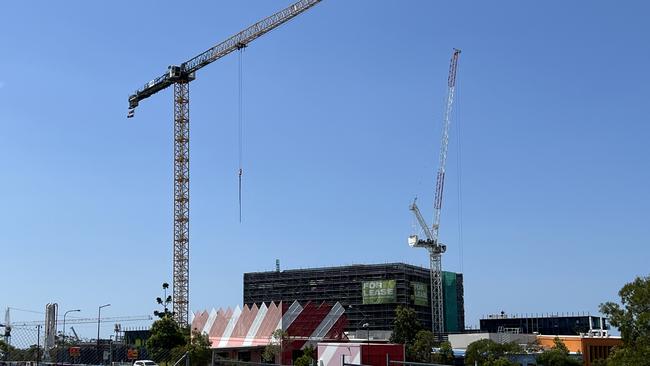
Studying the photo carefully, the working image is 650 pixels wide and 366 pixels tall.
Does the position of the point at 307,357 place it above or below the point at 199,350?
below

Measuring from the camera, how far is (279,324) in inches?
4058

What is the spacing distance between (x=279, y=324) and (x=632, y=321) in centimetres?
5284

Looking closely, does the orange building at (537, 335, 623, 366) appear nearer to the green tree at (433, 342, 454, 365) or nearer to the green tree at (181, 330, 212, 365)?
the green tree at (433, 342, 454, 365)

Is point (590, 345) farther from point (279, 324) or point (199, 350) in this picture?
point (199, 350)

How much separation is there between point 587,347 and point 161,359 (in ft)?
242

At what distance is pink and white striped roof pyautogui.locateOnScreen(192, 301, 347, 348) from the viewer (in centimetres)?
10394

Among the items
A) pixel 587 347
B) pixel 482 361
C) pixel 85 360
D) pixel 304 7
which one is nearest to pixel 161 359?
pixel 482 361

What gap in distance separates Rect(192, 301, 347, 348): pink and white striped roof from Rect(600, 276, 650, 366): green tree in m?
50.5

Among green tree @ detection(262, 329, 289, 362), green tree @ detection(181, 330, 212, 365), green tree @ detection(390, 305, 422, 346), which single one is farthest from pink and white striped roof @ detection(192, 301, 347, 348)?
green tree @ detection(390, 305, 422, 346)

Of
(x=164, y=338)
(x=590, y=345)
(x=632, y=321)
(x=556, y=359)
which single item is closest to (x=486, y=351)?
(x=556, y=359)

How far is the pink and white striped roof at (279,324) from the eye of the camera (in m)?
104

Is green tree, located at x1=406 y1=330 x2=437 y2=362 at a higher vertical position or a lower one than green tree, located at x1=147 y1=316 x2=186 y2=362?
lower

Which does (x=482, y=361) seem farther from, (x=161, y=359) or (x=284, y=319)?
(x=161, y=359)

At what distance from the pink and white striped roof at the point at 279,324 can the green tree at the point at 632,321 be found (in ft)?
166
